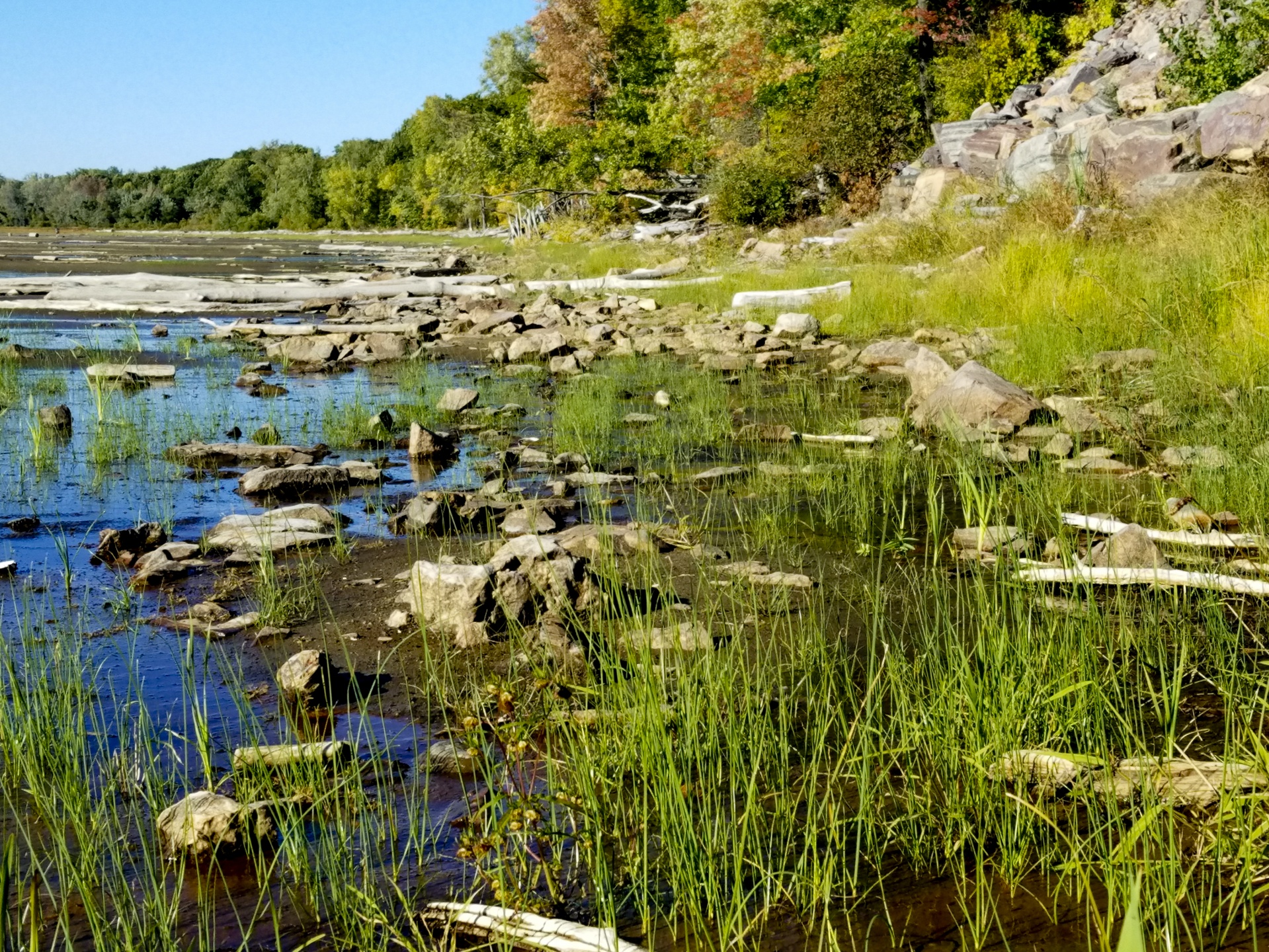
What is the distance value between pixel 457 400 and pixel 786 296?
620 centimetres

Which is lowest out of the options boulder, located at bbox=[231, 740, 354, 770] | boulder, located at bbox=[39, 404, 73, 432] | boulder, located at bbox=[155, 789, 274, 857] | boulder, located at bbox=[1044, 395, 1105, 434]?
boulder, located at bbox=[155, 789, 274, 857]

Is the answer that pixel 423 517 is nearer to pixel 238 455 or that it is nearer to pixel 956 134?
pixel 238 455

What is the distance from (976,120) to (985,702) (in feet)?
67.6

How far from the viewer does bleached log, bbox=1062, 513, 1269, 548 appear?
448cm

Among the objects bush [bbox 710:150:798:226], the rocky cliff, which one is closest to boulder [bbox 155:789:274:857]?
the rocky cliff

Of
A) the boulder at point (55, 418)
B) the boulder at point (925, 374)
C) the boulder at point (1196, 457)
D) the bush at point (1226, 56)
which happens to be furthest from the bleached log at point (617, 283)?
the boulder at point (1196, 457)

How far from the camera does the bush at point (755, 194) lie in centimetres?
2422

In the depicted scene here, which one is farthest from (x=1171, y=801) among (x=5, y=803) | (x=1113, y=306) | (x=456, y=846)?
(x=1113, y=306)

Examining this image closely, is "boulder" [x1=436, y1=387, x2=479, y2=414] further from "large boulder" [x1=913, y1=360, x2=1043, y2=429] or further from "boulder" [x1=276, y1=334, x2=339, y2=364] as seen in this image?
"boulder" [x1=276, y1=334, x2=339, y2=364]

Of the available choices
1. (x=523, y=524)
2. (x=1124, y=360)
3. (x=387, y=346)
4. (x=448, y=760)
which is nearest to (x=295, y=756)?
(x=448, y=760)

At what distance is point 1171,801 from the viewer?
2182 millimetres

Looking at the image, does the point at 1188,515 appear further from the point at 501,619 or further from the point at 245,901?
the point at 245,901

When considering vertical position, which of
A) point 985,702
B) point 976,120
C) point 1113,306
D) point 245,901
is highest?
point 976,120

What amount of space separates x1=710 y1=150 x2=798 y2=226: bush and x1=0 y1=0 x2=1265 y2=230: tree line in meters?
0.03
